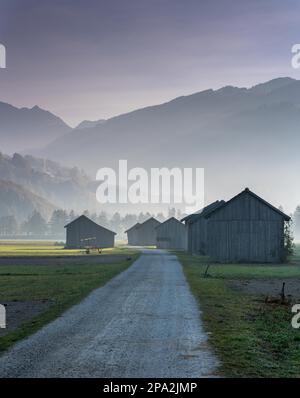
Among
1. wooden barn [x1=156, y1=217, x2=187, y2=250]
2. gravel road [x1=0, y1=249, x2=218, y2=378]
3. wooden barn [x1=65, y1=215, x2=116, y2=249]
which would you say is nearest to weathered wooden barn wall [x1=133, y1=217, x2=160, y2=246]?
wooden barn [x1=65, y1=215, x2=116, y2=249]

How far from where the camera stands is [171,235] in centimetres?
13725

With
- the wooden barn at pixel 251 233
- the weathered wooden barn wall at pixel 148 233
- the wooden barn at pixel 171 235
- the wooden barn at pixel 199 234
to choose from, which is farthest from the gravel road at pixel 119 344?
the weathered wooden barn wall at pixel 148 233

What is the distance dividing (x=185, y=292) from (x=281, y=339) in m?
12.9

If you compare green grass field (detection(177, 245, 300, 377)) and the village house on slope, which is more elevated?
the village house on slope

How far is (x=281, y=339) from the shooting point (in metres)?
17.0

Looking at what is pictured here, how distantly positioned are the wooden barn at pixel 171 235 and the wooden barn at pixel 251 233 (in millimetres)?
67570

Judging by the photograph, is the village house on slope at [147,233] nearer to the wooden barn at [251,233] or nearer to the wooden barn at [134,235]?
the wooden barn at [134,235]

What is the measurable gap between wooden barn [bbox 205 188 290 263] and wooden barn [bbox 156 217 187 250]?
67570mm

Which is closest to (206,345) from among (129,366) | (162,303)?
(129,366)

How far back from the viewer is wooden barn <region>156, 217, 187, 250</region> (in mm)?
136250

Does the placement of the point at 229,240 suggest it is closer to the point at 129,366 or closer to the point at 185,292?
the point at 185,292

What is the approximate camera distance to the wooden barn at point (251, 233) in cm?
6719

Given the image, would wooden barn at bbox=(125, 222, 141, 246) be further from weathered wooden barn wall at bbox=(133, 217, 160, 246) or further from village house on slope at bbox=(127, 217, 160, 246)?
weathered wooden barn wall at bbox=(133, 217, 160, 246)

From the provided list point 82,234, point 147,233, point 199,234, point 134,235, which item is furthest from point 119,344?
point 134,235
